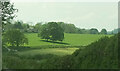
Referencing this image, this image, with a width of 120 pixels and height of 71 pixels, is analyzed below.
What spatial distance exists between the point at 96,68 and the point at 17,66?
4971 mm

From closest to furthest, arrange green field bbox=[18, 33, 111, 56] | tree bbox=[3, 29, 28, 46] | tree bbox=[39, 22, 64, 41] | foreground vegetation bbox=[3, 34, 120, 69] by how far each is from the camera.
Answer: foreground vegetation bbox=[3, 34, 120, 69] → green field bbox=[18, 33, 111, 56] → tree bbox=[3, 29, 28, 46] → tree bbox=[39, 22, 64, 41]

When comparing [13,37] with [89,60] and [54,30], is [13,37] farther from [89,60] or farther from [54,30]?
[89,60]

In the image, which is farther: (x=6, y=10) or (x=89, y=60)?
(x=6, y=10)

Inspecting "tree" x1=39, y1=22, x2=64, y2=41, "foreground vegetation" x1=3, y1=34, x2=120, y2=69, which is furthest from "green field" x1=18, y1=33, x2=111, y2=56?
"foreground vegetation" x1=3, y1=34, x2=120, y2=69

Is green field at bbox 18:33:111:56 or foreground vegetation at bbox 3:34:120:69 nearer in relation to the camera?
foreground vegetation at bbox 3:34:120:69

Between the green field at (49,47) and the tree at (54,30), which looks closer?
the green field at (49,47)

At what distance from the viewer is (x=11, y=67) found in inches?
565

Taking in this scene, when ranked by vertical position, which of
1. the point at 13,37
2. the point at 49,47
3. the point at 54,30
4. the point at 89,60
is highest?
the point at 54,30

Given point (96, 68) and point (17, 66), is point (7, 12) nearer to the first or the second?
point (17, 66)

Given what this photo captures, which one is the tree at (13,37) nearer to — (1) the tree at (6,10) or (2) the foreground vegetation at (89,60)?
(1) the tree at (6,10)

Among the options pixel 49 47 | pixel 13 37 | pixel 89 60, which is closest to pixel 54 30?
pixel 49 47

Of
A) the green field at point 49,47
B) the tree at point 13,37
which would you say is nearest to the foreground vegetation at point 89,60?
the green field at point 49,47

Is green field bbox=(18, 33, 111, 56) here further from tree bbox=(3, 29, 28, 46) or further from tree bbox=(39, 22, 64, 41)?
tree bbox=(3, 29, 28, 46)

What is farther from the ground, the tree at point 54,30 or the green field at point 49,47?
the tree at point 54,30
